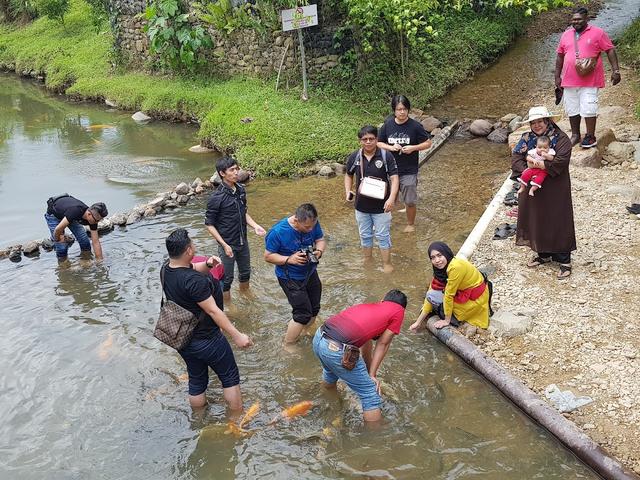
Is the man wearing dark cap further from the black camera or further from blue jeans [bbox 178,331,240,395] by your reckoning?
blue jeans [bbox 178,331,240,395]

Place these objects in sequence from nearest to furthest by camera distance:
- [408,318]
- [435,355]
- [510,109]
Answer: [435,355], [408,318], [510,109]

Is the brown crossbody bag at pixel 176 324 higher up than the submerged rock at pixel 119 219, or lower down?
higher up

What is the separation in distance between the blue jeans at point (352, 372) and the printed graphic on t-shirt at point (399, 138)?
400 cm

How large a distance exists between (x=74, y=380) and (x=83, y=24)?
24.3 meters

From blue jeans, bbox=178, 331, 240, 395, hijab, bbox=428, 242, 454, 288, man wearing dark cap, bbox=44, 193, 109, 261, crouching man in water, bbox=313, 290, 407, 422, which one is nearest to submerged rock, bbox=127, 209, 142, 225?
man wearing dark cap, bbox=44, 193, 109, 261

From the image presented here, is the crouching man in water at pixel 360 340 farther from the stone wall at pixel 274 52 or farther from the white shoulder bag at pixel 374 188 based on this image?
the stone wall at pixel 274 52

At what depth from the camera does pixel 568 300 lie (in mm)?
6602

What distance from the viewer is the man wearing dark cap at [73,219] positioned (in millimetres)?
8438

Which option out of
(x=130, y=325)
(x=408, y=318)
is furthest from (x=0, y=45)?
(x=408, y=318)

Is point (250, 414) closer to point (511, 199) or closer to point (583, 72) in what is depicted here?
point (511, 199)

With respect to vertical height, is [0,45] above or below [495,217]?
above

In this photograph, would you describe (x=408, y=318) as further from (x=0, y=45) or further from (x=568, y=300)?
(x=0, y=45)

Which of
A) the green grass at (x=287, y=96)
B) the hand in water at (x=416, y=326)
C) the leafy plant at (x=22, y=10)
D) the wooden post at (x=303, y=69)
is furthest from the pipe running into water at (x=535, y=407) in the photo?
the leafy plant at (x=22, y=10)

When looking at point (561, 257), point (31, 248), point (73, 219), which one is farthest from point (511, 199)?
point (31, 248)
